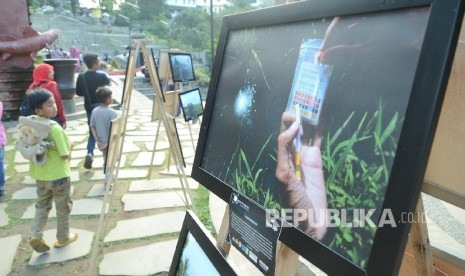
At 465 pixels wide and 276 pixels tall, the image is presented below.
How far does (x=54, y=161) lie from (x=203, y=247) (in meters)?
2.23

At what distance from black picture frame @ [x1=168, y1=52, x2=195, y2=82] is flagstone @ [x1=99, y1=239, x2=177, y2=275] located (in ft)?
9.04

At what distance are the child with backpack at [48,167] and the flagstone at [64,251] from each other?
0.24 ft

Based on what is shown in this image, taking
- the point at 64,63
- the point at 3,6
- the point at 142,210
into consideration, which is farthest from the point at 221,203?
the point at 3,6

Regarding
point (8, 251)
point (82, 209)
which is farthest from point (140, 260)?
point (82, 209)

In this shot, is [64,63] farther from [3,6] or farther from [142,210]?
[142,210]

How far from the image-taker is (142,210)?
397 centimetres

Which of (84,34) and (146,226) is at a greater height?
(84,34)

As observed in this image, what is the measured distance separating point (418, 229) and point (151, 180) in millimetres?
4122

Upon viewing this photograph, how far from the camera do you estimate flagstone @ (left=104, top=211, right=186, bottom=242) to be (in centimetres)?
342

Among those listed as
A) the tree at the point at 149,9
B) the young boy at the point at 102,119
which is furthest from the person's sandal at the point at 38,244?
the tree at the point at 149,9

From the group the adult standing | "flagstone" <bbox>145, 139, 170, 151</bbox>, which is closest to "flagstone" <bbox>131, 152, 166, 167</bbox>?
"flagstone" <bbox>145, 139, 170, 151</bbox>

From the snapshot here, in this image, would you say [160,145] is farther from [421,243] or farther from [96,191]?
[421,243]

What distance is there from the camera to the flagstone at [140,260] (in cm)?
284

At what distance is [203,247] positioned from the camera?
1240 mm
